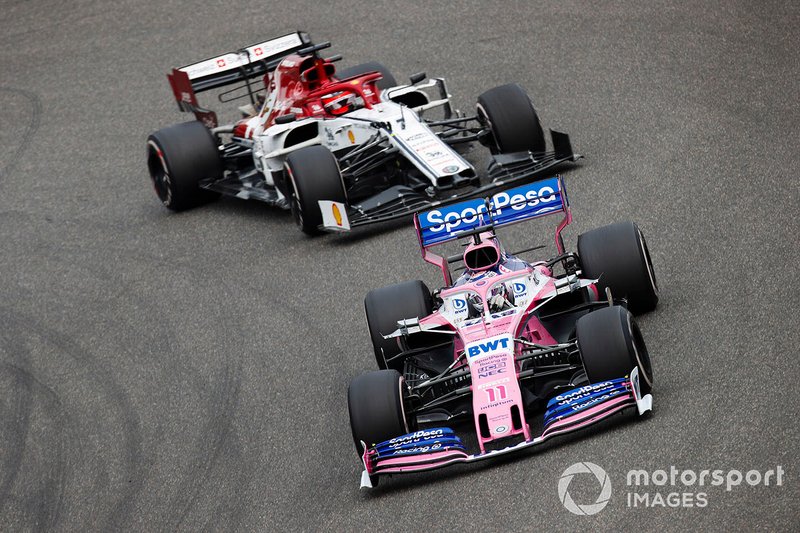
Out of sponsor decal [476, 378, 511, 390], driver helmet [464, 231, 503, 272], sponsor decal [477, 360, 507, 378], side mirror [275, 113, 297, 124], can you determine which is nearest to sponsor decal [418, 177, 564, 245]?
driver helmet [464, 231, 503, 272]

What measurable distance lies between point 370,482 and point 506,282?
2.03 meters

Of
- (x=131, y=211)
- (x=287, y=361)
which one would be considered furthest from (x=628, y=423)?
(x=131, y=211)

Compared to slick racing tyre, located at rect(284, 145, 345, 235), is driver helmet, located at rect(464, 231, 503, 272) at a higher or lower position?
higher

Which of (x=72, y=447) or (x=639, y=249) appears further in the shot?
(x=72, y=447)

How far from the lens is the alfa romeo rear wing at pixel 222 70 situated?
53.9 feet

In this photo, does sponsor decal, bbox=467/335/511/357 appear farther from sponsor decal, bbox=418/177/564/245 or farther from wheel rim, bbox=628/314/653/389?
sponsor decal, bbox=418/177/564/245

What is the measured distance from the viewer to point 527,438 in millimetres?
8492

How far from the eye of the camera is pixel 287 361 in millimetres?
11508

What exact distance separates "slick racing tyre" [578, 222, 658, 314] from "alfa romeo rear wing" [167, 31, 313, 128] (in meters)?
7.65

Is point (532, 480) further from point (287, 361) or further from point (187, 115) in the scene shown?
point (187, 115)

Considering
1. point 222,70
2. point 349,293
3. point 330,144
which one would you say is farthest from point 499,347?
point 222,70

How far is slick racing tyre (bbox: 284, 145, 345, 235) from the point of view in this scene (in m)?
14.1

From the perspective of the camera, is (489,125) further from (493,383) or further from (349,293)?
(493,383)

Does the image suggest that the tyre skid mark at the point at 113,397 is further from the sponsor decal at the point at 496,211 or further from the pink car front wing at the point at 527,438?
the sponsor decal at the point at 496,211
